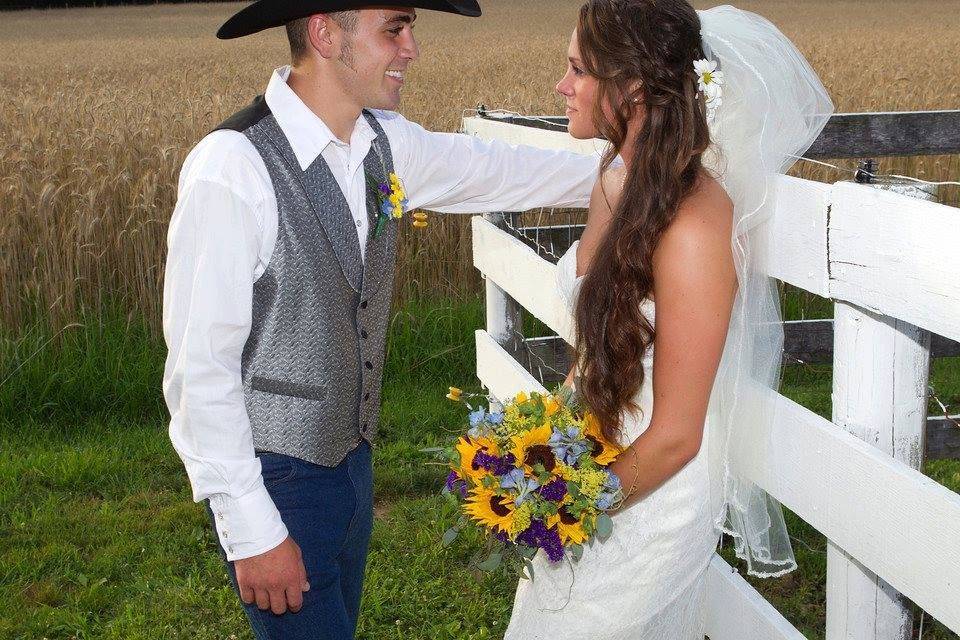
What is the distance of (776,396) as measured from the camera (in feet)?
7.49

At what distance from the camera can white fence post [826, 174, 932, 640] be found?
78.5 inches

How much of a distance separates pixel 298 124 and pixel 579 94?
2.09 feet

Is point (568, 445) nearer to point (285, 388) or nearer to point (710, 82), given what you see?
point (285, 388)

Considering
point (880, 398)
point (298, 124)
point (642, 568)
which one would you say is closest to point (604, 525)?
point (642, 568)

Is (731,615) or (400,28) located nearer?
(400,28)

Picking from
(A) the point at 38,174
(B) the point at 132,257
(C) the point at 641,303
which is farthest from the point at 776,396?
(A) the point at 38,174

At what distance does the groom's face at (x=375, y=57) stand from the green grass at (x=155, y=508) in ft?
3.21

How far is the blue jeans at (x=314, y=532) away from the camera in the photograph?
2381 millimetres

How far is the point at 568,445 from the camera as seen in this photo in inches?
87.1

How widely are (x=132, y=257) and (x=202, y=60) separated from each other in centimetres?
1693

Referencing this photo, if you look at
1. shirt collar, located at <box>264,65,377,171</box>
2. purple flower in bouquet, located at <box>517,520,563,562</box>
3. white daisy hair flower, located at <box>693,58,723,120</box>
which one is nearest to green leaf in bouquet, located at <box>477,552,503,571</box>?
purple flower in bouquet, located at <box>517,520,563,562</box>

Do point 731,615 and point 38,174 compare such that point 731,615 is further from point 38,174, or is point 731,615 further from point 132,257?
point 38,174

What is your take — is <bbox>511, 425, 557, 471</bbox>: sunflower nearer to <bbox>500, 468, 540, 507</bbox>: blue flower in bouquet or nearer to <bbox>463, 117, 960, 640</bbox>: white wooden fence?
<bbox>500, 468, 540, 507</bbox>: blue flower in bouquet

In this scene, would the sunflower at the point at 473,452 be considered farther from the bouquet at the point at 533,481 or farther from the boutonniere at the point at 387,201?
the boutonniere at the point at 387,201
